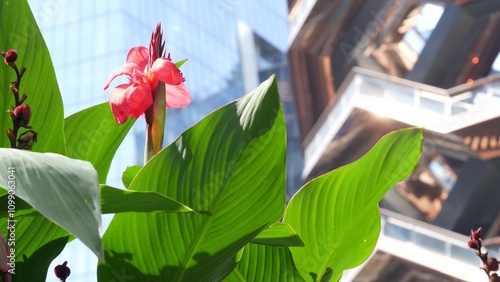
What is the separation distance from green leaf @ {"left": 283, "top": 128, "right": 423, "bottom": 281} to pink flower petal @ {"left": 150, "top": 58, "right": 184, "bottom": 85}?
140mm

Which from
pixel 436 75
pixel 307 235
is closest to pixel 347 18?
pixel 436 75

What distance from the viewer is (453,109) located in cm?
835

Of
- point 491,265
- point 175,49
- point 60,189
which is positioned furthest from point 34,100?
point 175,49

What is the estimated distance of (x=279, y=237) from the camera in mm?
669

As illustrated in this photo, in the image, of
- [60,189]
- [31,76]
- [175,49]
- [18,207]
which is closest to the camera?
[60,189]

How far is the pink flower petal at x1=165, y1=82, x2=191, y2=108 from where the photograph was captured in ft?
2.69

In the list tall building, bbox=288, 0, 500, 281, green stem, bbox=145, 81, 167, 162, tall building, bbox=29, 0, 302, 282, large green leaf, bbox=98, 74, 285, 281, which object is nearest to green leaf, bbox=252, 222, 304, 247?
large green leaf, bbox=98, 74, 285, 281

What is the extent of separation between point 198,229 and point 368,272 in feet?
29.9

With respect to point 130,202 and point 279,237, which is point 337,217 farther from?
point 130,202

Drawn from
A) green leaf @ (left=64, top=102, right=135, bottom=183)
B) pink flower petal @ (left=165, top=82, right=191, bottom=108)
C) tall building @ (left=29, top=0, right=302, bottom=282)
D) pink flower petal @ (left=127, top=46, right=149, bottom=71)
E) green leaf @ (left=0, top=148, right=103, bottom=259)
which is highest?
green leaf @ (left=0, top=148, right=103, bottom=259)

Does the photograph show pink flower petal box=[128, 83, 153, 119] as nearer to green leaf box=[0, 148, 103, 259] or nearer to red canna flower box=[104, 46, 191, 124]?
red canna flower box=[104, 46, 191, 124]

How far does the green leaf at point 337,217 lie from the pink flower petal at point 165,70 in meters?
0.14

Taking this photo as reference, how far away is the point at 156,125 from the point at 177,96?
0.31ft

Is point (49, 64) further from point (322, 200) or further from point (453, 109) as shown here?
point (453, 109)
